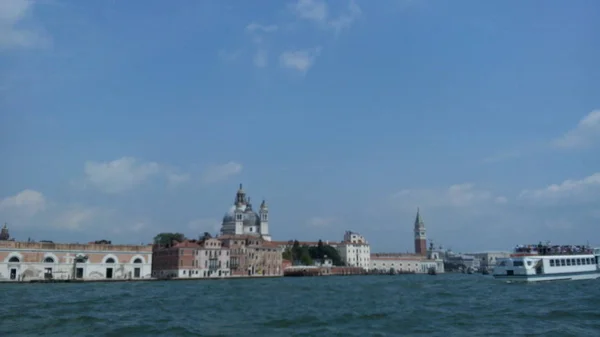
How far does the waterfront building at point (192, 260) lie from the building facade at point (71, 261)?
8.21m

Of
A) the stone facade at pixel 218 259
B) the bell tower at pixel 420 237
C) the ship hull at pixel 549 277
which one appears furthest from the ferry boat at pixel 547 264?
the bell tower at pixel 420 237

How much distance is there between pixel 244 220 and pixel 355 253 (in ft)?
87.0

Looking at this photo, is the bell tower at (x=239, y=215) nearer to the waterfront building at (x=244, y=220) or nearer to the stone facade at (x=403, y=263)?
the waterfront building at (x=244, y=220)

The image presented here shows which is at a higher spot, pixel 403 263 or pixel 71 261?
pixel 71 261

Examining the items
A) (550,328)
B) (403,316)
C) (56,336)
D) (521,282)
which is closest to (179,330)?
(56,336)

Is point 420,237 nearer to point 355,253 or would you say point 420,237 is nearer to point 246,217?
point 355,253

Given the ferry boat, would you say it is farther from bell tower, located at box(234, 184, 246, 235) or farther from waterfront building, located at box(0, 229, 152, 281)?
bell tower, located at box(234, 184, 246, 235)

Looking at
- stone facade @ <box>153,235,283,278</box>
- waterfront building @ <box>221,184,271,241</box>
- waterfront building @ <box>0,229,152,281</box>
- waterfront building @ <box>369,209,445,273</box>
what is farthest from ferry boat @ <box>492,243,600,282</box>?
waterfront building @ <box>369,209,445,273</box>

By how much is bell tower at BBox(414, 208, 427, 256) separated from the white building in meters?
30.5

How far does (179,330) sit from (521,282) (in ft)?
113

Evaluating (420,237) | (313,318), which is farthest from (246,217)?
(313,318)

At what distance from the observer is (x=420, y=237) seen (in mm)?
152125

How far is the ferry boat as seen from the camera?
45.0 m


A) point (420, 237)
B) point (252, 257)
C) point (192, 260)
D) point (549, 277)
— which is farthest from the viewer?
point (420, 237)
